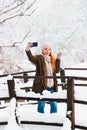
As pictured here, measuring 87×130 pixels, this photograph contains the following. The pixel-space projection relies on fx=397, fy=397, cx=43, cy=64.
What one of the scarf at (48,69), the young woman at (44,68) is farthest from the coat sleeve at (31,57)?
the scarf at (48,69)

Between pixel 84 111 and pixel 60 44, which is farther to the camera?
pixel 60 44

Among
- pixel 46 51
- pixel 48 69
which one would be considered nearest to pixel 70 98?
pixel 48 69

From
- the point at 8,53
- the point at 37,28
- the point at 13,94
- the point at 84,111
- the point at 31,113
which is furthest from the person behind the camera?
the point at 37,28

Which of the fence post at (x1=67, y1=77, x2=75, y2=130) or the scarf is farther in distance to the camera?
the scarf

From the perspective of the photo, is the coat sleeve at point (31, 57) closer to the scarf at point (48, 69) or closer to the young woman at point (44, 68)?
the young woman at point (44, 68)

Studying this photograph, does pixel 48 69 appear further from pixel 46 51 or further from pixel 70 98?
pixel 70 98

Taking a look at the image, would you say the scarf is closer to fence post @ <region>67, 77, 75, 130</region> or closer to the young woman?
the young woman

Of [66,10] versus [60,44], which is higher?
[66,10]

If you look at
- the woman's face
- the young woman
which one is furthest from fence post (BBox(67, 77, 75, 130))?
the woman's face

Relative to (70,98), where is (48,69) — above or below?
above

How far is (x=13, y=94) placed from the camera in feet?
26.2

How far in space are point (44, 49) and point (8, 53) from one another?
1010 inches

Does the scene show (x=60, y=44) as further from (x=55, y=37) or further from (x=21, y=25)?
(x=21, y=25)

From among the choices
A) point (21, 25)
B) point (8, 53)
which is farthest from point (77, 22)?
point (8, 53)
